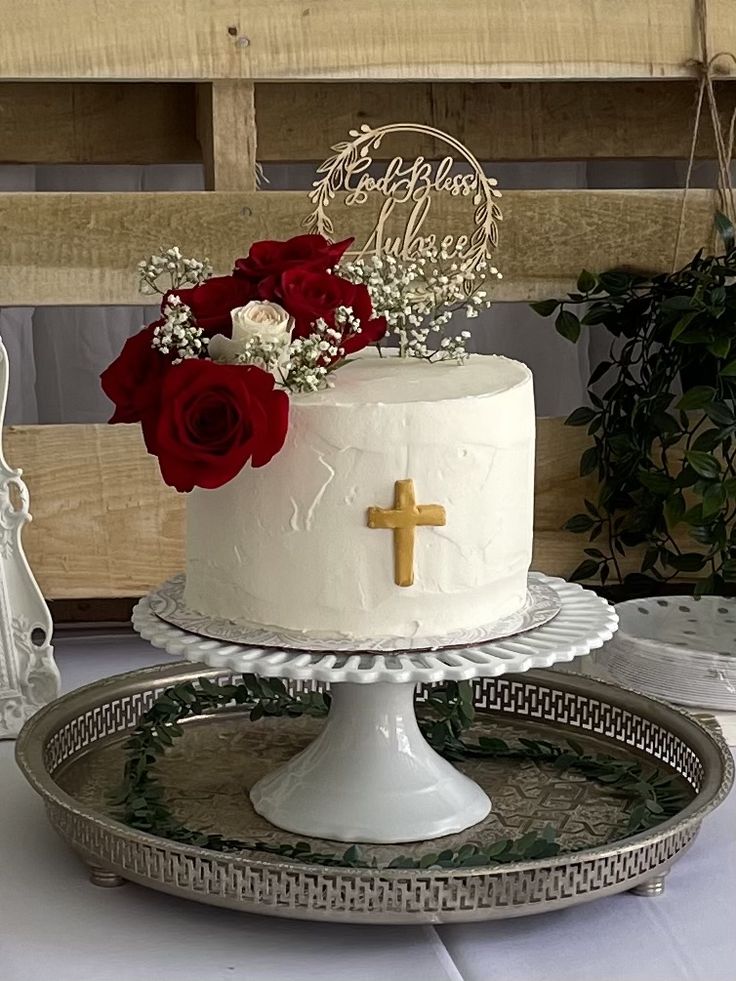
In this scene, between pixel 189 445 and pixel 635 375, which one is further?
pixel 635 375

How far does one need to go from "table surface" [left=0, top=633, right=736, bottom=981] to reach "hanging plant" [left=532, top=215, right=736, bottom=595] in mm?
515

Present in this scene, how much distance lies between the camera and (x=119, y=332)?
6.21 feet

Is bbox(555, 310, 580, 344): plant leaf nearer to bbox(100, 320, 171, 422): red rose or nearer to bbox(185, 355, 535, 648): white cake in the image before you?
bbox(185, 355, 535, 648): white cake

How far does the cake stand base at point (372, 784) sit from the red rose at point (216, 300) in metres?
0.26

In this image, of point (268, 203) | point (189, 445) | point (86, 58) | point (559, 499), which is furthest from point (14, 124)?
point (189, 445)

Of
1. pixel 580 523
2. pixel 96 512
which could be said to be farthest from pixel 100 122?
pixel 580 523

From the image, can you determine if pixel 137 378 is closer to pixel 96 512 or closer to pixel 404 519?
pixel 404 519

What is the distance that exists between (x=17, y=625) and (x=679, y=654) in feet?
1.88

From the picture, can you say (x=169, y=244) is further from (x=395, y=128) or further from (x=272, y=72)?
(x=395, y=128)

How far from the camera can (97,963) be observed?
88 cm

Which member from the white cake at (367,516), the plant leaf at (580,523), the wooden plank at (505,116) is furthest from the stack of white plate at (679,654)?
the wooden plank at (505,116)

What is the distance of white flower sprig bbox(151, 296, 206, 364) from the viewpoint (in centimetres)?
91

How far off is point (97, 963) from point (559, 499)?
849 millimetres

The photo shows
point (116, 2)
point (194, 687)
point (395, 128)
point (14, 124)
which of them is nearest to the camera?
point (395, 128)
